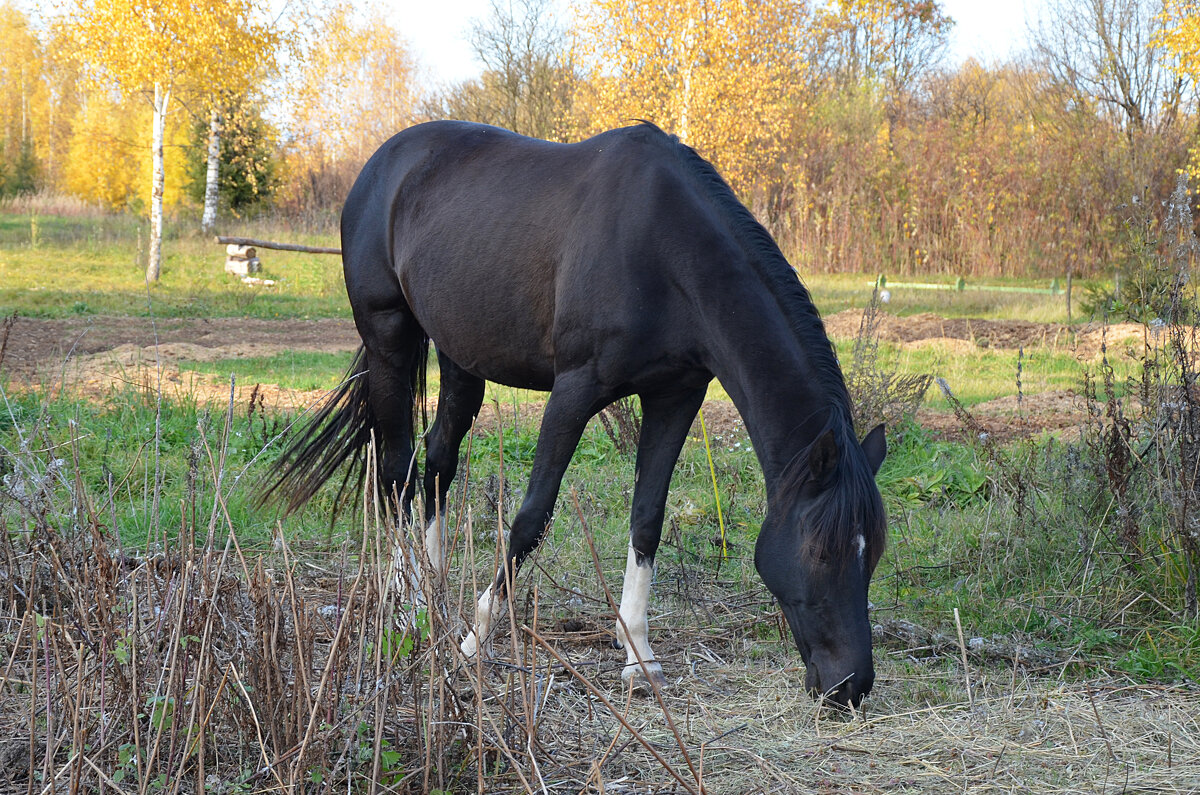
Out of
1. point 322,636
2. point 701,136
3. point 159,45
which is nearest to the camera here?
point 322,636

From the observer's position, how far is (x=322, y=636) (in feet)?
11.0

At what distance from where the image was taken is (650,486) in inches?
138

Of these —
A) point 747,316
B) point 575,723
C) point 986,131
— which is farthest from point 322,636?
point 986,131

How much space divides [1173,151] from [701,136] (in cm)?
930

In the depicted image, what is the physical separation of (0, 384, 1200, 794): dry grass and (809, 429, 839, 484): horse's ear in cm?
68

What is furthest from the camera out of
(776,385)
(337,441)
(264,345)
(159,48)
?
(159,48)

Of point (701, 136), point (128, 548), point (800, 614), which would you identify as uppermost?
point (701, 136)

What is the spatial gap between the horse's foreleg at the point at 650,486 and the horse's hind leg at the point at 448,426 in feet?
3.65

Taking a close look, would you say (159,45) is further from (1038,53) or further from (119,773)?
(1038,53)

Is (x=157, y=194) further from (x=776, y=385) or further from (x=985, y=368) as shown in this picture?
(x=776, y=385)

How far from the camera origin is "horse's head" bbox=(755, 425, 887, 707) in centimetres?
277

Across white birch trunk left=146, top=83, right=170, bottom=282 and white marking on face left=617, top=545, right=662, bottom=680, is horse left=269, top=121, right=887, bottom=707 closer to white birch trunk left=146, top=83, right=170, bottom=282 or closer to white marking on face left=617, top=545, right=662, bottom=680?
white marking on face left=617, top=545, right=662, bottom=680

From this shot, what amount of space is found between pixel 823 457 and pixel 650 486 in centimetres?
89

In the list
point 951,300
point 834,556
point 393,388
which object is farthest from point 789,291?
point 951,300
